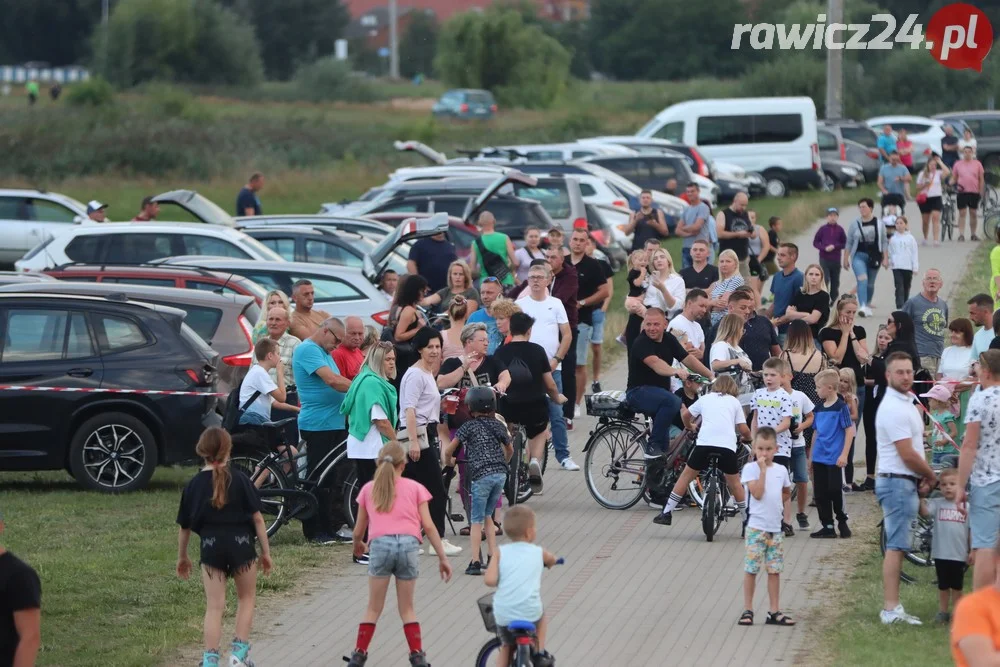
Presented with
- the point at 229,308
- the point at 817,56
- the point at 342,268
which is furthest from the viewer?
the point at 817,56

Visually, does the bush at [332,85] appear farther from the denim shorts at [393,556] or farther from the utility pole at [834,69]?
the denim shorts at [393,556]

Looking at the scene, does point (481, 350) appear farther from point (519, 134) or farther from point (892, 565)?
point (519, 134)

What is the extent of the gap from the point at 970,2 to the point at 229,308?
82457mm

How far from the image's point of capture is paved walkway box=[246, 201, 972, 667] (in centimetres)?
948

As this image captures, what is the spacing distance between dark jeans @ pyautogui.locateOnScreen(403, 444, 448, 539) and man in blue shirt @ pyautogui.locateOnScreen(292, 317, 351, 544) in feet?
3.49

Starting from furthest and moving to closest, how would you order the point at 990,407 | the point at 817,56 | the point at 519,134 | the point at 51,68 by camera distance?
the point at 51,68
the point at 817,56
the point at 519,134
the point at 990,407

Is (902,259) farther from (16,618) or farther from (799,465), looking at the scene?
(16,618)

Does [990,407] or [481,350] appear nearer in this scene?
[990,407]

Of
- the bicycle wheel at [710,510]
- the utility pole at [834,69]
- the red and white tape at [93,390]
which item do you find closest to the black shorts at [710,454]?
the bicycle wheel at [710,510]

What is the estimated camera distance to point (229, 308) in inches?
632

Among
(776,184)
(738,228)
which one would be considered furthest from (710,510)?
(776,184)

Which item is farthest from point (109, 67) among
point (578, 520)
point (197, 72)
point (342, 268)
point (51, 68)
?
point (578, 520)

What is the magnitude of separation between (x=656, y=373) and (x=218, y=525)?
17.7ft

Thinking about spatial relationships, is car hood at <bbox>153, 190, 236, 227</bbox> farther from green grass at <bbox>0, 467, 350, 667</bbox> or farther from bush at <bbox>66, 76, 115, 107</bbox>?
bush at <bbox>66, 76, 115, 107</bbox>
